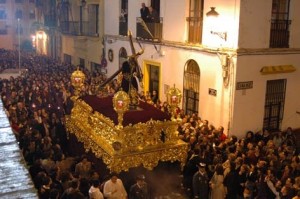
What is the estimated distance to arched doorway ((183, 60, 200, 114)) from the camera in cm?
1692

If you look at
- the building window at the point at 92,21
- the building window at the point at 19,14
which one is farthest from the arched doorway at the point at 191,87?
the building window at the point at 19,14

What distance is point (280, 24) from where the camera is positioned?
15.8 m

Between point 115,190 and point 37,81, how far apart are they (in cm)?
1306

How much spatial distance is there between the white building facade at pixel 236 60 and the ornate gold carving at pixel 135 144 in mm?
3854

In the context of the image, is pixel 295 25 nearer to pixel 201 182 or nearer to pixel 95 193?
pixel 201 182

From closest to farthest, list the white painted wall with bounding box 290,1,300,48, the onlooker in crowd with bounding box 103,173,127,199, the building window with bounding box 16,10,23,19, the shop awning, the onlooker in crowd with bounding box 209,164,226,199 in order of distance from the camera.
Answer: the onlooker in crowd with bounding box 103,173,127,199, the onlooker in crowd with bounding box 209,164,226,199, the shop awning, the white painted wall with bounding box 290,1,300,48, the building window with bounding box 16,10,23,19

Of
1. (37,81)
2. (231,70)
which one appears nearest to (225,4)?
(231,70)

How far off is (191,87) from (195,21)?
2.71 metres

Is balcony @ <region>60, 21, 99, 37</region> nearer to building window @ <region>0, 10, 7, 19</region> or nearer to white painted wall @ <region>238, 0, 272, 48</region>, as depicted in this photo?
white painted wall @ <region>238, 0, 272, 48</region>

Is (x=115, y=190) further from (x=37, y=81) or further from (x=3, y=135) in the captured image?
(x=37, y=81)

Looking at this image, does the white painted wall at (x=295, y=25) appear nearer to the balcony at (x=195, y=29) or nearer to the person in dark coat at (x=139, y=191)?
the balcony at (x=195, y=29)

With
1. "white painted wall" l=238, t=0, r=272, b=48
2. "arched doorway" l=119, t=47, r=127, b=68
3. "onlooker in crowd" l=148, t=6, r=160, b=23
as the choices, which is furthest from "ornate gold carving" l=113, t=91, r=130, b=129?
"arched doorway" l=119, t=47, r=127, b=68

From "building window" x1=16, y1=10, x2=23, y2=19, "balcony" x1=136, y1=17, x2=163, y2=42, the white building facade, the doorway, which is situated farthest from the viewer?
"building window" x1=16, y1=10, x2=23, y2=19

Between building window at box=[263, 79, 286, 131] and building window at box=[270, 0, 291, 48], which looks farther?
building window at box=[263, 79, 286, 131]
